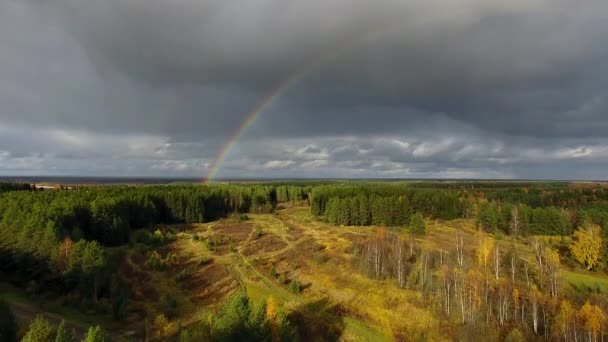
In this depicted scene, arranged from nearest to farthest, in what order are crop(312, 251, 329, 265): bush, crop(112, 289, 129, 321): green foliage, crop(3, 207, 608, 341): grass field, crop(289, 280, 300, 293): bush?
1. crop(112, 289, 129, 321): green foliage
2. crop(3, 207, 608, 341): grass field
3. crop(289, 280, 300, 293): bush
4. crop(312, 251, 329, 265): bush

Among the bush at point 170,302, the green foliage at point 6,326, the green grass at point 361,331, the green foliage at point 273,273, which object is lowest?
the green grass at point 361,331

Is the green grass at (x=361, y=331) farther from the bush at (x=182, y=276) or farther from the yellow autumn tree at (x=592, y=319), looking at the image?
the bush at (x=182, y=276)

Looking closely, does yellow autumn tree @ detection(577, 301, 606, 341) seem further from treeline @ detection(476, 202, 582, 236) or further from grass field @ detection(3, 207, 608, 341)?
treeline @ detection(476, 202, 582, 236)

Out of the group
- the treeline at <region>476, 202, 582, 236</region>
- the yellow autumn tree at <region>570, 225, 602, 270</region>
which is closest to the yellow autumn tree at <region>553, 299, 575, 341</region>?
the yellow autumn tree at <region>570, 225, 602, 270</region>

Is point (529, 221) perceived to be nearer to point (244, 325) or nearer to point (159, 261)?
point (159, 261)

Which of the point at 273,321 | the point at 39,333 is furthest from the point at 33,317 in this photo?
the point at 273,321

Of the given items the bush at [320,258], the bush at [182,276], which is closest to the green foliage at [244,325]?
the bush at [182,276]
